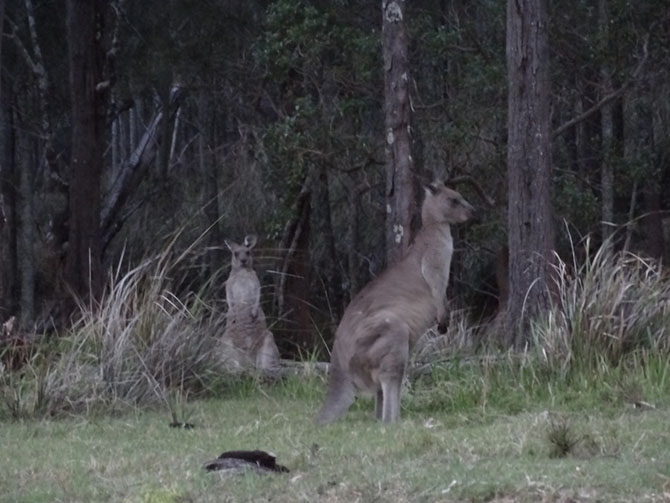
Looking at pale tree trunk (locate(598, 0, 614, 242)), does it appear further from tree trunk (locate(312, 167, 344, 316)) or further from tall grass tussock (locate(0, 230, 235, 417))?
tall grass tussock (locate(0, 230, 235, 417))

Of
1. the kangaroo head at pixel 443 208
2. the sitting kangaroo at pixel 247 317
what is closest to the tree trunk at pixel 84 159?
the sitting kangaroo at pixel 247 317

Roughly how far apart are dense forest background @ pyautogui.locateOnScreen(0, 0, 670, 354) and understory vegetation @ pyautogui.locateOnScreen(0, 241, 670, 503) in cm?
379

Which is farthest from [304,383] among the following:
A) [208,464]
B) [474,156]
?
[474,156]

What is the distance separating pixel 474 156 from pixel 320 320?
384cm

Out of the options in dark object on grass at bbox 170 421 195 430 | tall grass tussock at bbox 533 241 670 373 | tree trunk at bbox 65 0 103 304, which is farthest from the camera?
tree trunk at bbox 65 0 103 304

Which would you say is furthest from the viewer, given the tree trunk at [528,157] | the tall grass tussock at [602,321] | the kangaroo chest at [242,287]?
the kangaroo chest at [242,287]

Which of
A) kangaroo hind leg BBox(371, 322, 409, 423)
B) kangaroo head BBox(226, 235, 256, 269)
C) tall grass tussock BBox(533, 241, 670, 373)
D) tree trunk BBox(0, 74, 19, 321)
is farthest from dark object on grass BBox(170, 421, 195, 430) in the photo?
tree trunk BBox(0, 74, 19, 321)

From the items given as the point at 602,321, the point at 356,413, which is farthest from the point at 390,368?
the point at 602,321

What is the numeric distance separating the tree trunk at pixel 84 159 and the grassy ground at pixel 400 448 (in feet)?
22.8

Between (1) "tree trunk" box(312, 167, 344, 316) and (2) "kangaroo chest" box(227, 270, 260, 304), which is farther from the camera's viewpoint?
(1) "tree trunk" box(312, 167, 344, 316)

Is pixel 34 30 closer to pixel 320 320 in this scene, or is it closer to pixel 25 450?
pixel 320 320

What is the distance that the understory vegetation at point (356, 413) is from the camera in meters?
7.20

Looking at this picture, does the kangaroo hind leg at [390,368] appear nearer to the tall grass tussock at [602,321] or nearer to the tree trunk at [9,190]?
the tall grass tussock at [602,321]

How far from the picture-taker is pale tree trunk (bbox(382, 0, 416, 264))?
14703 millimetres
